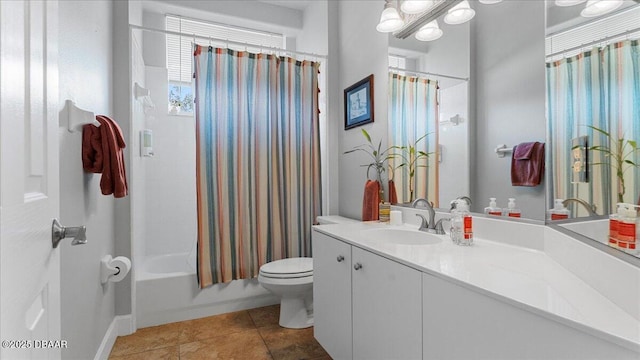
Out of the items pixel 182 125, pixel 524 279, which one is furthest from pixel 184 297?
pixel 524 279

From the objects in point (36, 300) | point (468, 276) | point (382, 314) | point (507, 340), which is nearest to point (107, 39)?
point (36, 300)

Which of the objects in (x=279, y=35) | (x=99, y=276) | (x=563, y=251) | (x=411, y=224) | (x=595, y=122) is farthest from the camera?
(x=279, y=35)

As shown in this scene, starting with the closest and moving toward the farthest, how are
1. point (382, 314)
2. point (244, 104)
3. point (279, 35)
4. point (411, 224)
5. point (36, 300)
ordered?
point (36, 300)
point (382, 314)
point (411, 224)
point (244, 104)
point (279, 35)

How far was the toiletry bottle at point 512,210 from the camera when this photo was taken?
1.29m

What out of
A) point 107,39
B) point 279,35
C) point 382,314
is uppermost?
point 279,35

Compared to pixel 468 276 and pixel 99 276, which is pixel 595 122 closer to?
pixel 468 276

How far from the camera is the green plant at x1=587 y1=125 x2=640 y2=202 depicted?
0.72m

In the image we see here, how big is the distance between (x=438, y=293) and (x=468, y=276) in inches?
4.2

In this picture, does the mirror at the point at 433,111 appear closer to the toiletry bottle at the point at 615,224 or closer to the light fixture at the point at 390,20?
the light fixture at the point at 390,20

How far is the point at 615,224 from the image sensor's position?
2.50ft

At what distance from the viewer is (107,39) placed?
192 centimetres

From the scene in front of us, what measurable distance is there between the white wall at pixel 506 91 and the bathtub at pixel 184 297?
1.85 metres

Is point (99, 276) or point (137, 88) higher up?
point (137, 88)

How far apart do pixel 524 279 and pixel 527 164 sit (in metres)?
0.58
